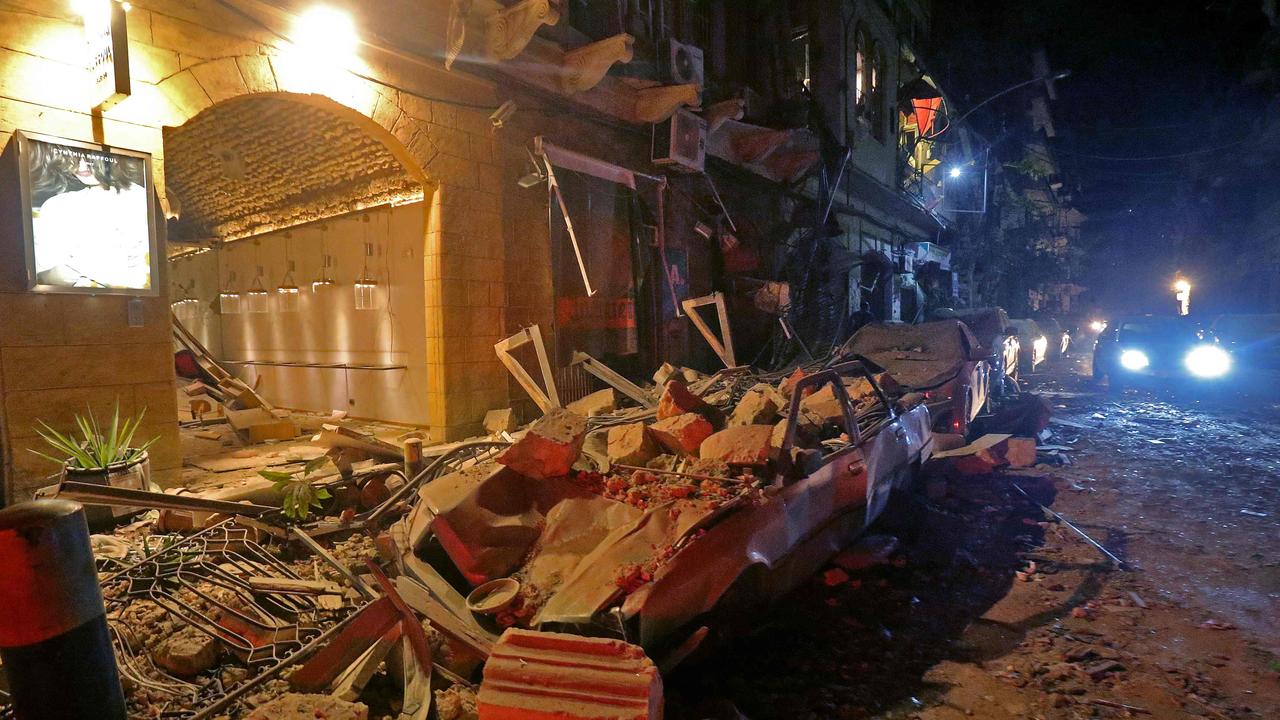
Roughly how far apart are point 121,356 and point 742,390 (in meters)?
6.02

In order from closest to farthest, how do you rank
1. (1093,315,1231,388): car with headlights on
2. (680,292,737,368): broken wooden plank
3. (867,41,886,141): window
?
1. (680,292,737,368): broken wooden plank
2. (1093,315,1231,388): car with headlights on
3. (867,41,886,141): window

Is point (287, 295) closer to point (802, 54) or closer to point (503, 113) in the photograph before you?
point (503, 113)

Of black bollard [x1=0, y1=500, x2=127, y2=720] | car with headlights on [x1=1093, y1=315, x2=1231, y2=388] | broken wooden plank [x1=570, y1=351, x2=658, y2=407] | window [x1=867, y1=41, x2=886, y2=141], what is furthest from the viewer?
window [x1=867, y1=41, x2=886, y2=141]

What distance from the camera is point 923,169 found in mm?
21062

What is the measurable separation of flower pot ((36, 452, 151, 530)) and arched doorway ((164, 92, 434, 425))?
3.37 metres

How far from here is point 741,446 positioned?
3938 millimetres

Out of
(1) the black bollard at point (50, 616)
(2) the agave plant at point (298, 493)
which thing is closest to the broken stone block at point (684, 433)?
(1) the black bollard at point (50, 616)

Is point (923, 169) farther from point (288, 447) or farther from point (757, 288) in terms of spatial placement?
point (288, 447)

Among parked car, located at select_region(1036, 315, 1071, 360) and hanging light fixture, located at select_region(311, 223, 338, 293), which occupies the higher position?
hanging light fixture, located at select_region(311, 223, 338, 293)

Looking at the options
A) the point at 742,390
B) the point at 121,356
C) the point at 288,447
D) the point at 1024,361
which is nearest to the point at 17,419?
the point at 121,356

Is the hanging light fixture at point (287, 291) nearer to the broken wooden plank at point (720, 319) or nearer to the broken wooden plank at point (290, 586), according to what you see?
the broken wooden plank at point (720, 319)

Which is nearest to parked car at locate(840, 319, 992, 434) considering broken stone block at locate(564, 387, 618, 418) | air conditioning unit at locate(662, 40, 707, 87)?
broken stone block at locate(564, 387, 618, 418)

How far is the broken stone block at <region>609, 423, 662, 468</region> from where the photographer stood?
4.37 m

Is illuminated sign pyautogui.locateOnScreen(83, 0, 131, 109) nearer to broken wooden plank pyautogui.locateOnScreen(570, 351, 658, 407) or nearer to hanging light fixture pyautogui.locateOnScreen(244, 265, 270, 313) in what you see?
broken wooden plank pyautogui.locateOnScreen(570, 351, 658, 407)
